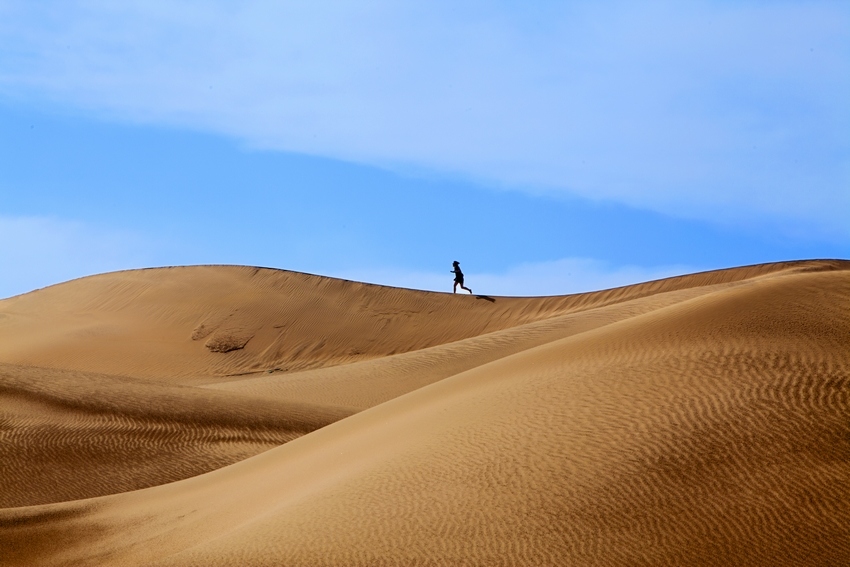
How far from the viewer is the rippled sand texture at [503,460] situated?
641 cm

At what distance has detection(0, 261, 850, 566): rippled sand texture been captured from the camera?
6406 millimetres

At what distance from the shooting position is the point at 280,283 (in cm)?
3706

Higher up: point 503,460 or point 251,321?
point 251,321

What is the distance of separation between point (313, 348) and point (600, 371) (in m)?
23.2

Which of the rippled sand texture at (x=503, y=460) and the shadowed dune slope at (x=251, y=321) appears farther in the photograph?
the shadowed dune slope at (x=251, y=321)

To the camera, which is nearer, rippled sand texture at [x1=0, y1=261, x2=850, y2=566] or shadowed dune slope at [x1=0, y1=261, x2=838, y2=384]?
rippled sand texture at [x1=0, y1=261, x2=850, y2=566]

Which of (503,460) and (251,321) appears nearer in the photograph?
(503,460)

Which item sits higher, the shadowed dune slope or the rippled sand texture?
the shadowed dune slope

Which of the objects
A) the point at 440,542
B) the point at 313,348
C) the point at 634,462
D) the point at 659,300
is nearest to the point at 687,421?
the point at 634,462

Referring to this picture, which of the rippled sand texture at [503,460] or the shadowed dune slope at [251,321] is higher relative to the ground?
the shadowed dune slope at [251,321]

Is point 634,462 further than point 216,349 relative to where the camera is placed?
No

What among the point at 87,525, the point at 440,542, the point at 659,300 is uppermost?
the point at 659,300

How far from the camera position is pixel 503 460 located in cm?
771

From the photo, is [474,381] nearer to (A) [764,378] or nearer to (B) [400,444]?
(B) [400,444]
